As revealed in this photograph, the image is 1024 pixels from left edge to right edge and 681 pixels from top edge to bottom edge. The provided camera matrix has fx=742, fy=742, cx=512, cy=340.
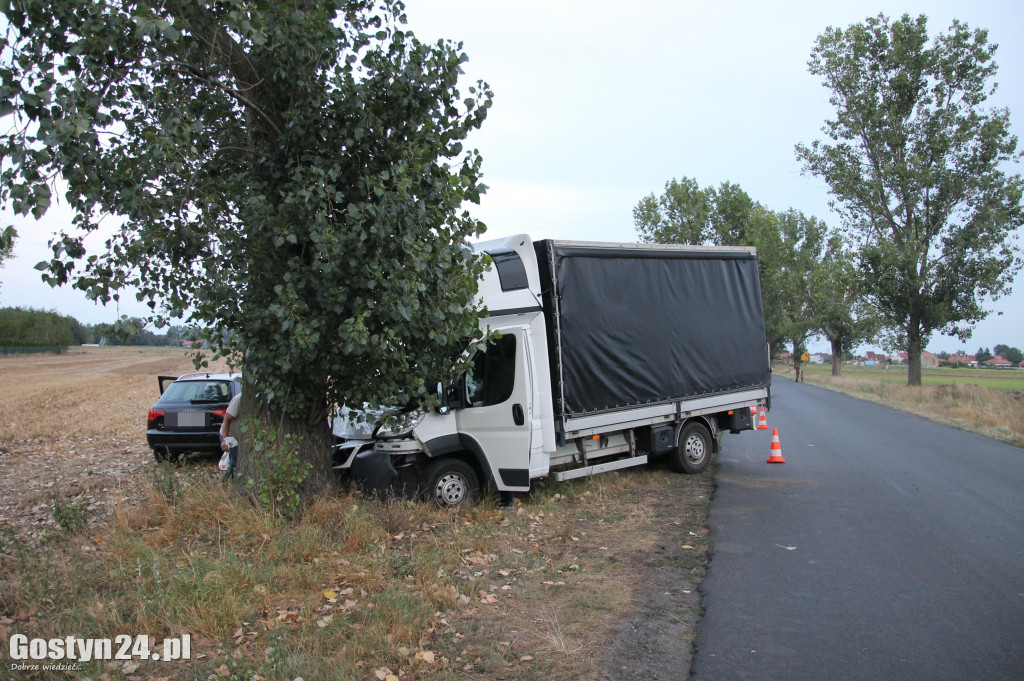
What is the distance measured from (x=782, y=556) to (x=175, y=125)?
6560mm

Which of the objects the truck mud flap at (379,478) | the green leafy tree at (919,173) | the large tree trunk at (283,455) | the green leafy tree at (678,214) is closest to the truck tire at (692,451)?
the truck mud flap at (379,478)

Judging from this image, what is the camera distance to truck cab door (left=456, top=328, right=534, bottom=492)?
857 cm

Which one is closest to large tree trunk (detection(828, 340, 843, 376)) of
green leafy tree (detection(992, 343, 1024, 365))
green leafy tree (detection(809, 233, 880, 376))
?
green leafy tree (detection(809, 233, 880, 376))

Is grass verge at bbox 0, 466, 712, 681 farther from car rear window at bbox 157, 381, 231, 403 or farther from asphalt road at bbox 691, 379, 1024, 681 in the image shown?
car rear window at bbox 157, 381, 231, 403

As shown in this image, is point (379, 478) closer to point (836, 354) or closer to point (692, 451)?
point (692, 451)

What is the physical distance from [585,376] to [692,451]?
10.0 feet

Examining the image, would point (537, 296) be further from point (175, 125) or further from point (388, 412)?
point (175, 125)

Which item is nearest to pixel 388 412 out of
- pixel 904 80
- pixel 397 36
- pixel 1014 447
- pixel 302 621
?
pixel 302 621

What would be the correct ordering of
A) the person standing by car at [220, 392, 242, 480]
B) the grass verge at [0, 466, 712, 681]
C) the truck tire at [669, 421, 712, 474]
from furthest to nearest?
the truck tire at [669, 421, 712, 474]
the person standing by car at [220, 392, 242, 480]
the grass verge at [0, 466, 712, 681]

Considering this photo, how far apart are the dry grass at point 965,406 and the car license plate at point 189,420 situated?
15.4 meters

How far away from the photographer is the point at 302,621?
5082 mm

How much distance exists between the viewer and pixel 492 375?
8.75 m


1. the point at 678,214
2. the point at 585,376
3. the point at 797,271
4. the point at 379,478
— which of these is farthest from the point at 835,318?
the point at 379,478

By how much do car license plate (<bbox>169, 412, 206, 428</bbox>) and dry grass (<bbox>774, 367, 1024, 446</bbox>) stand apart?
15362mm
